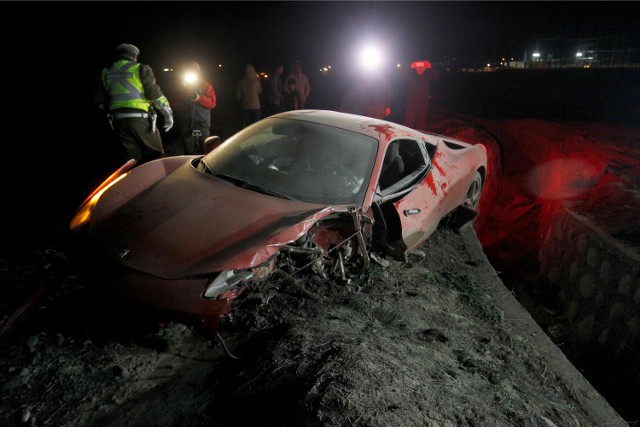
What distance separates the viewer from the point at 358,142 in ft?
12.3

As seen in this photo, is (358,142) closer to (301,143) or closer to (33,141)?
(301,143)

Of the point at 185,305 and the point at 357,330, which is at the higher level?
the point at 185,305

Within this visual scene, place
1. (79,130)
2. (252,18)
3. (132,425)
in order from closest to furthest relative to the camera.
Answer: (132,425) < (79,130) < (252,18)

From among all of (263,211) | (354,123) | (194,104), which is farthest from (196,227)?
(194,104)

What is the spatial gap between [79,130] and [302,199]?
25.7 ft

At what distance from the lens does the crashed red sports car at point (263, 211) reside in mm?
2480

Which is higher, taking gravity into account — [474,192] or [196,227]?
[196,227]

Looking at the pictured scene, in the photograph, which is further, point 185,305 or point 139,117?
point 139,117

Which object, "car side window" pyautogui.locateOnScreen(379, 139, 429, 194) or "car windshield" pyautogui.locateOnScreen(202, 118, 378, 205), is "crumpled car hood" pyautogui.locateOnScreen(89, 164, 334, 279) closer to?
"car windshield" pyautogui.locateOnScreen(202, 118, 378, 205)

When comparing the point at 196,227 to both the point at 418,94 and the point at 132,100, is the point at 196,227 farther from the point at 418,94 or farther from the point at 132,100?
the point at 418,94

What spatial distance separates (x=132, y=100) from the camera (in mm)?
4812

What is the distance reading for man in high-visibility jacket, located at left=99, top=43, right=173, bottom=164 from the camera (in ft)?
15.4

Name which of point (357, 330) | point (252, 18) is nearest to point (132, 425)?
point (357, 330)

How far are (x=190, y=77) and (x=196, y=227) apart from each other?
4.52 meters
